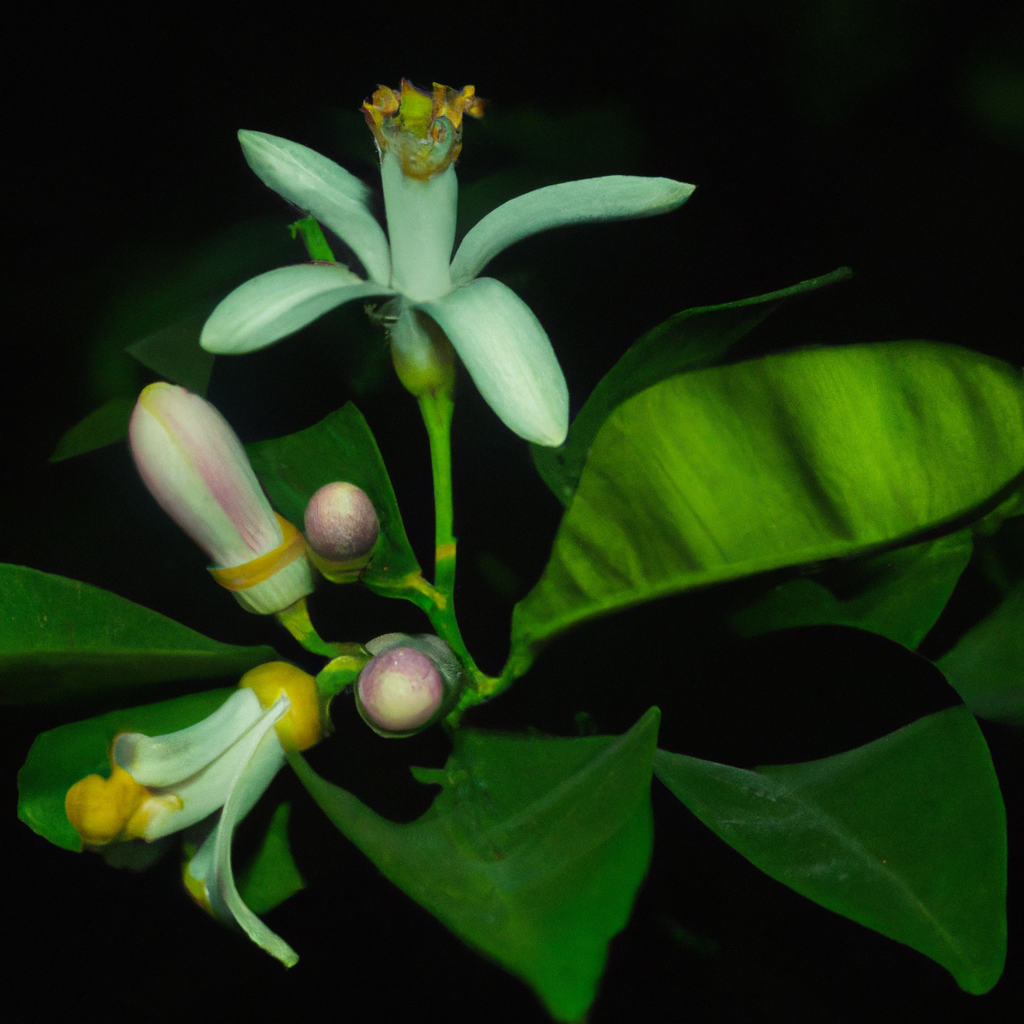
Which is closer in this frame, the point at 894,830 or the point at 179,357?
the point at 894,830

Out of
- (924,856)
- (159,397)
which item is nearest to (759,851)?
(924,856)

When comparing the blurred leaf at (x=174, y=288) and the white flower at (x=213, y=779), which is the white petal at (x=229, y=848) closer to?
the white flower at (x=213, y=779)

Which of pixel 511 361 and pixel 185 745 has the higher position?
pixel 511 361

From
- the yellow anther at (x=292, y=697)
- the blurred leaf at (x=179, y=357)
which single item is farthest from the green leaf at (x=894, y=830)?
the blurred leaf at (x=179, y=357)

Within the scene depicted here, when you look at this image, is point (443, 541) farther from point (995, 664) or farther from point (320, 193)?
point (995, 664)

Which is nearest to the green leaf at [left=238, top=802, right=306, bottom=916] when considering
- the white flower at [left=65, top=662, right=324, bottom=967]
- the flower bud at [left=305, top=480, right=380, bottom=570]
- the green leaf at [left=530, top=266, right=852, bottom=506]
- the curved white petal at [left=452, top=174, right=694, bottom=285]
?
the white flower at [left=65, top=662, right=324, bottom=967]

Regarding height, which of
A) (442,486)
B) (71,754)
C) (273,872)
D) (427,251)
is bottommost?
(273,872)

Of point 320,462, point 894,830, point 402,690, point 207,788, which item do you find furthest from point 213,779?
point 894,830

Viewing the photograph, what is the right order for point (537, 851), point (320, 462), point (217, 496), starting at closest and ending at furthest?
point (537, 851) < point (217, 496) < point (320, 462)
